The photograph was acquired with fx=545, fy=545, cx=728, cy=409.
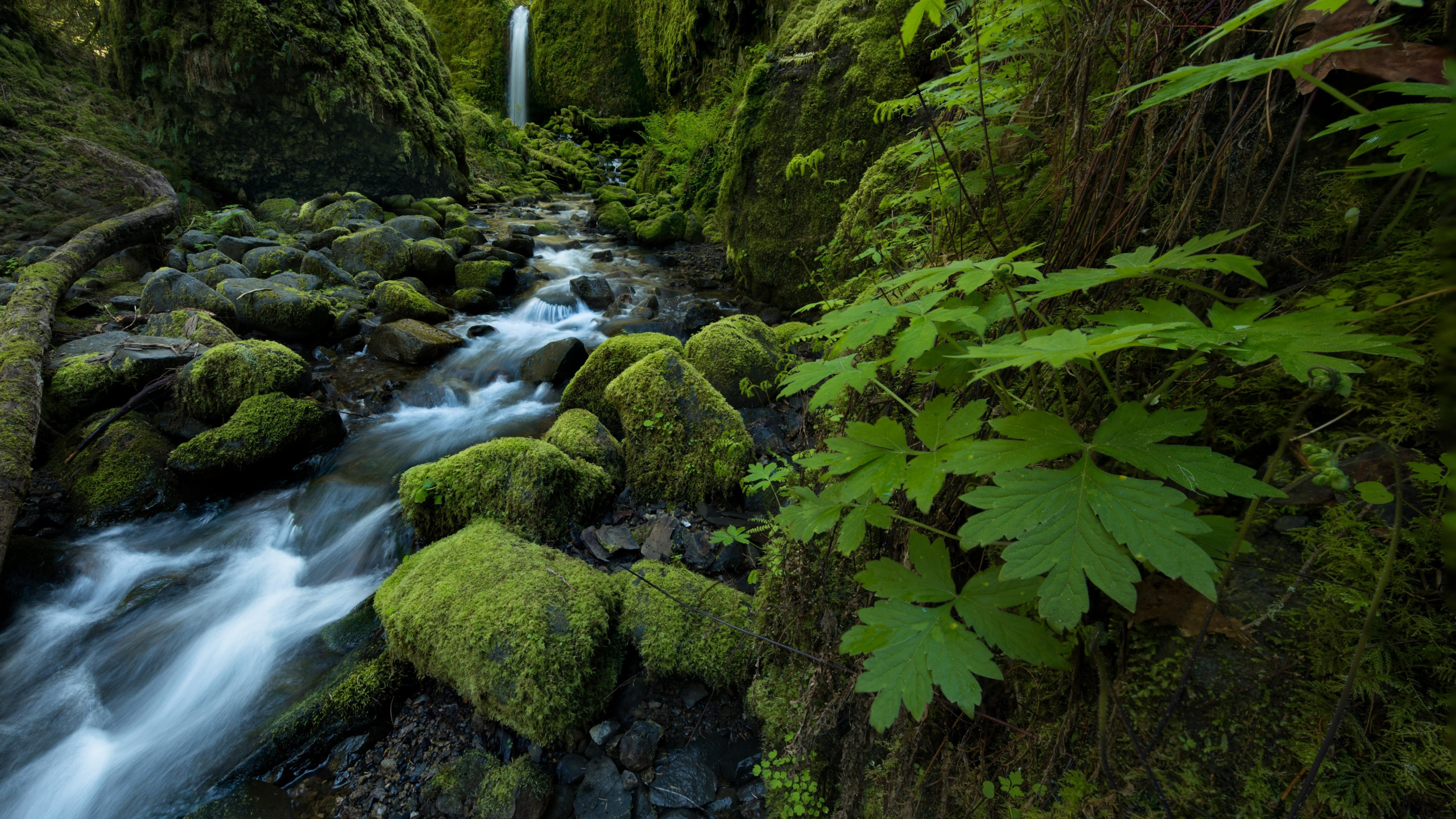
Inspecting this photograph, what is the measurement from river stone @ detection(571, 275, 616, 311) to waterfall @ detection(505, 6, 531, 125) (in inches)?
784

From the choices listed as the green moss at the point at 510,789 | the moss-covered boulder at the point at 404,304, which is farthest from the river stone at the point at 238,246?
the green moss at the point at 510,789

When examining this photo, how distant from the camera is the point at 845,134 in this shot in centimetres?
639

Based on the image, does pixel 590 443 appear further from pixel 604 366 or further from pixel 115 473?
pixel 115 473

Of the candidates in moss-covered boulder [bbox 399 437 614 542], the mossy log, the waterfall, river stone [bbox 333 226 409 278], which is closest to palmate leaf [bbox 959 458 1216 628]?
moss-covered boulder [bbox 399 437 614 542]

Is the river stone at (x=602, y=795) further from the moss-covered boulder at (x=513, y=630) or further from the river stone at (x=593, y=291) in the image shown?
the river stone at (x=593, y=291)

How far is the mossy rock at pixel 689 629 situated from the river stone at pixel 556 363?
3970mm

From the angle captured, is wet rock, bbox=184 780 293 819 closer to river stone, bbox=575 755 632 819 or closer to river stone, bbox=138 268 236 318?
river stone, bbox=575 755 632 819

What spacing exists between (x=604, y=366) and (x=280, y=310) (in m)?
4.82

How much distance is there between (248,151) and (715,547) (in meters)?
13.7

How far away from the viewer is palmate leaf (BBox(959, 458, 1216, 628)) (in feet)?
3.01

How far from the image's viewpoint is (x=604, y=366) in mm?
5277

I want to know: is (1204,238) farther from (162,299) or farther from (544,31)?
(544,31)

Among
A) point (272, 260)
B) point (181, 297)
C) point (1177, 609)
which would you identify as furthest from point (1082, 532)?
point (272, 260)

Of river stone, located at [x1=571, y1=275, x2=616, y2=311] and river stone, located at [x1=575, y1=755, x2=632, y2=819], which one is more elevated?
river stone, located at [x1=571, y1=275, x2=616, y2=311]
